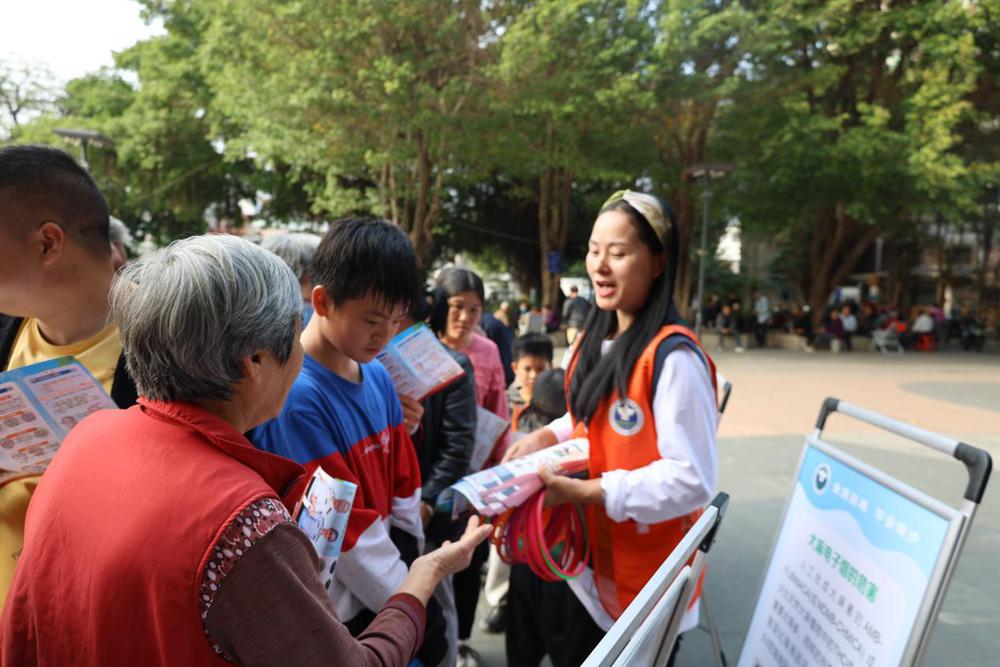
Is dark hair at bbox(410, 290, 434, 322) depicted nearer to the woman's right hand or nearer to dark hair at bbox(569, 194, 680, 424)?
the woman's right hand

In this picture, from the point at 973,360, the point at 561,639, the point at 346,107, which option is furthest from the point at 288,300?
the point at 973,360

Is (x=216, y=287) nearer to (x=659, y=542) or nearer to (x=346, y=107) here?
(x=659, y=542)

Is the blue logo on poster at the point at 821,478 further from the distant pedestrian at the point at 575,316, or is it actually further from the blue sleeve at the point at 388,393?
the distant pedestrian at the point at 575,316

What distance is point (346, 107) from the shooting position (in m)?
10.7

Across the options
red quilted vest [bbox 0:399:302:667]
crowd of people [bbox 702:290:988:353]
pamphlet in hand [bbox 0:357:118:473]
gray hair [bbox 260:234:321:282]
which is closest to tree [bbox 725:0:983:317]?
crowd of people [bbox 702:290:988:353]

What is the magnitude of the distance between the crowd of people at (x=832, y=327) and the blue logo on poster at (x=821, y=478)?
1512cm

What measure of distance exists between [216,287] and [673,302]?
1.22m

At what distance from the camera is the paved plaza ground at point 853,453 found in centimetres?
295

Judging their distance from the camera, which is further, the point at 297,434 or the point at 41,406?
the point at 297,434

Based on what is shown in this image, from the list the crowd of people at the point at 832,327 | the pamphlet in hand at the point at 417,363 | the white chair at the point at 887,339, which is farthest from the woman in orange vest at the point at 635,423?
the white chair at the point at 887,339

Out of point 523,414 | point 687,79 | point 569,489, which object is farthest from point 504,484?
point 687,79

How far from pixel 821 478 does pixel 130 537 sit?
1811 mm

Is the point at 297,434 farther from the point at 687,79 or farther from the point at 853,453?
the point at 687,79

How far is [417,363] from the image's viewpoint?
200 cm
